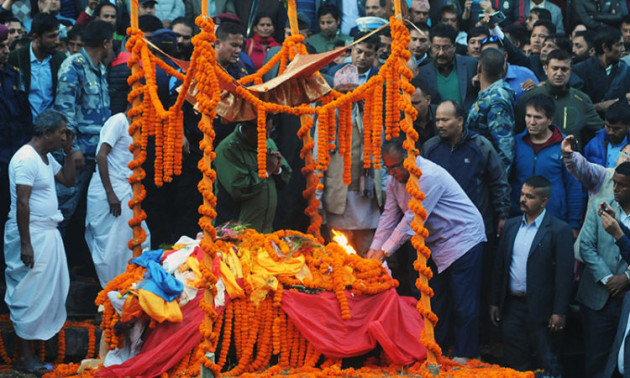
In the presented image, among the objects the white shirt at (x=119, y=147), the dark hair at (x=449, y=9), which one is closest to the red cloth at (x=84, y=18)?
the white shirt at (x=119, y=147)

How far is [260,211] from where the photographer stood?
26.5 ft

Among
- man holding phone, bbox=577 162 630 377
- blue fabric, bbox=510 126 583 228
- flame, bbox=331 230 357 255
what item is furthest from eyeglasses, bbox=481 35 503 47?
flame, bbox=331 230 357 255

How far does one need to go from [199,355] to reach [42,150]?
2.38 meters

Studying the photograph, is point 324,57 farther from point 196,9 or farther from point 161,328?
point 196,9

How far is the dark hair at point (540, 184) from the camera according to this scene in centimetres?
777

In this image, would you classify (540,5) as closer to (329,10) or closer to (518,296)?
(329,10)

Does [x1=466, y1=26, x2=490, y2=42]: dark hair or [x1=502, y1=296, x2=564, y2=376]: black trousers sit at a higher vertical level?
[x1=466, y1=26, x2=490, y2=42]: dark hair

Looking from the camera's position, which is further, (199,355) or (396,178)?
(396,178)

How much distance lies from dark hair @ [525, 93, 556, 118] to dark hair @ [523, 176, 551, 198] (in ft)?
2.80

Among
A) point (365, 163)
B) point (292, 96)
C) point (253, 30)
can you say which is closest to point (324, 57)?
point (292, 96)

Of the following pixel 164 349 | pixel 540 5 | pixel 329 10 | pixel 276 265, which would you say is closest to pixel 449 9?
pixel 329 10

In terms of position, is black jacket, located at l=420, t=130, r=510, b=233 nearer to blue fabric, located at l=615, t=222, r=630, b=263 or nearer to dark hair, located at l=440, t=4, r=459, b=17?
blue fabric, located at l=615, t=222, r=630, b=263

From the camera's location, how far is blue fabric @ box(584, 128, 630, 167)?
28.6 feet

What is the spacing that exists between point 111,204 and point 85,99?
127 cm
